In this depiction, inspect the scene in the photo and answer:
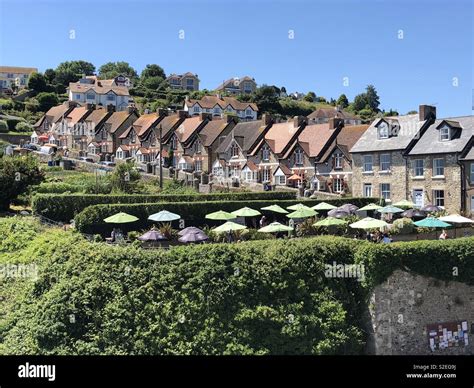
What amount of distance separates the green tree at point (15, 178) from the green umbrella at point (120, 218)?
8.93m

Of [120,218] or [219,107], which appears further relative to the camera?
[219,107]

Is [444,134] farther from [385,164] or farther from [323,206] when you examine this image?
[323,206]

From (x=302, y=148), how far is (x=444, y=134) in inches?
582

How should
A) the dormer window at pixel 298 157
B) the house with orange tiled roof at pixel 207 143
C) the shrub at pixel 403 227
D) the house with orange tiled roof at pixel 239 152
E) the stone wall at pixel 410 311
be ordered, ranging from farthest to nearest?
the house with orange tiled roof at pixel 207 143 < the house with orange tiled roof at pixel 239 152 < the dormer window at pixel 298 157 < the shrub at pixel 403 227 < the stone wall at pixel 410 311

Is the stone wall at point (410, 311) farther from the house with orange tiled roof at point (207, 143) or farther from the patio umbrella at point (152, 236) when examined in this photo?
the house with orange tiled roof at point (207, 143)

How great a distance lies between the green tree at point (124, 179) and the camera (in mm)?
39406

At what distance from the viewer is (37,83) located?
10344cm

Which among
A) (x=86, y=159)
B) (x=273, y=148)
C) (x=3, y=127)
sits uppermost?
(x=3, y=127)

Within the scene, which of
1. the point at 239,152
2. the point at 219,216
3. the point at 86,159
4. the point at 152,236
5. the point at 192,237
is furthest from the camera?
the point at 86,159

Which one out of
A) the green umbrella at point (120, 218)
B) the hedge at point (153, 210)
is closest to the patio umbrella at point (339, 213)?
the hedge at point (153, 210)

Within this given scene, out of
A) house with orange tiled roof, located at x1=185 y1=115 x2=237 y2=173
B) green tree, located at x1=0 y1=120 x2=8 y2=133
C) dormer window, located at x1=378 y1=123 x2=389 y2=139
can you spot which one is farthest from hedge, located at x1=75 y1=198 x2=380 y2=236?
green tree, located at x1=0 y1=120 x2=8 y2=133

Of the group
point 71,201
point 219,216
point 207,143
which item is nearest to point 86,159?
point 207,143

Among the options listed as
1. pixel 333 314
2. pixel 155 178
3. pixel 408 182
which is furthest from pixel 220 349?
pixel 155 178

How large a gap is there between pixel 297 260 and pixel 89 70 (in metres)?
121
